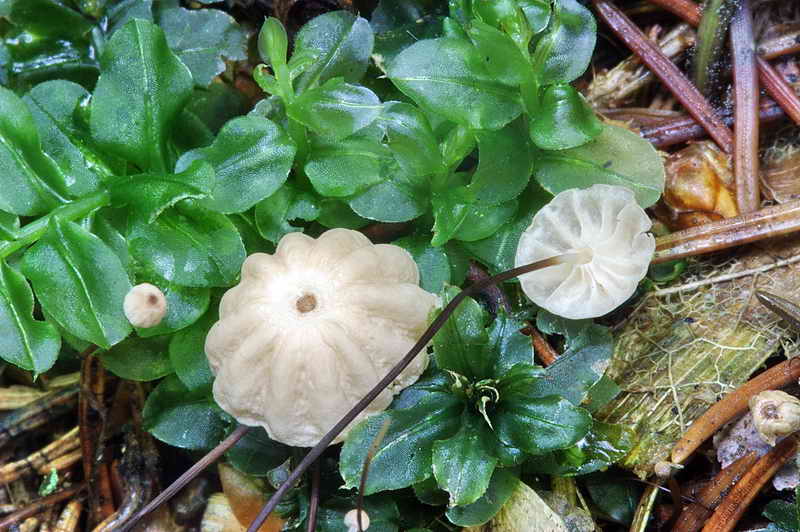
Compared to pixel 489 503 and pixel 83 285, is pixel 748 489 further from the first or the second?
pixel 83 285

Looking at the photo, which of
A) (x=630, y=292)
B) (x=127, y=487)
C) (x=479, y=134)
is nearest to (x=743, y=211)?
(x=630, y=292)

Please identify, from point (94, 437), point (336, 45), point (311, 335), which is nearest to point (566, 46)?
point (336, 45)

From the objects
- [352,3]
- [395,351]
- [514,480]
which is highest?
[352,3]

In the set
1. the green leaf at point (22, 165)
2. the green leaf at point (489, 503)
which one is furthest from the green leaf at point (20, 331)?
the green leaf at point (489, 503)

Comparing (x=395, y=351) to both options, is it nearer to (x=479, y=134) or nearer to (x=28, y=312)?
(x=479, y=134)

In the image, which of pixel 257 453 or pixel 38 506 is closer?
pixel 257 453

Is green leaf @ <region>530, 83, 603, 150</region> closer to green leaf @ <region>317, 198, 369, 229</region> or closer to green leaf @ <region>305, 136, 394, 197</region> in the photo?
green leaf @ <region>305, 136, 394, 197</region>
